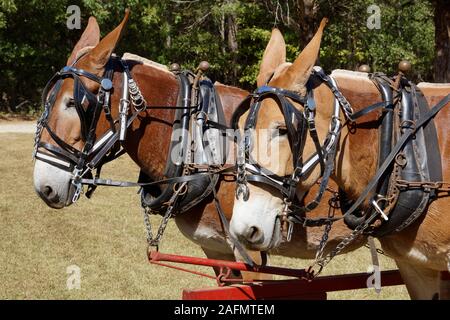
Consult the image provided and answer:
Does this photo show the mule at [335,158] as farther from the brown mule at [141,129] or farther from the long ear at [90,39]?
the long ear at [90,39]

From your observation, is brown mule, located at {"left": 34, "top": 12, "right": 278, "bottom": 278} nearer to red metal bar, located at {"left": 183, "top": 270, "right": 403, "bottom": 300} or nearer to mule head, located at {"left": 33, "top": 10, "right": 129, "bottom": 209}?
mule head, located at {"left": 33, "top": 10, "right": 129, "bottom": 209}

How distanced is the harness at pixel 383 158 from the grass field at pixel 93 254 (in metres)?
3.01

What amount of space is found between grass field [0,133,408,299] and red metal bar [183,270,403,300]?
207cm

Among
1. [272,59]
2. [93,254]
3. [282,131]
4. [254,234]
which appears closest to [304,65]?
[282,131]

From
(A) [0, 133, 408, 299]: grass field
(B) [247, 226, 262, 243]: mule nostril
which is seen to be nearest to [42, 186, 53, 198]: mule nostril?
(B) [247, 226, 262, 243]: mule nostril

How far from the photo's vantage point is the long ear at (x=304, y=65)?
2744mm

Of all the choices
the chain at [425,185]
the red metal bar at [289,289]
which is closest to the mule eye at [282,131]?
the chain at [425,185]

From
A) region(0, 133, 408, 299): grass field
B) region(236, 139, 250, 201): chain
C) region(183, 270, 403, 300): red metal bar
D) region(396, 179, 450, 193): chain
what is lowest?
region(0, 133, 408, 299): grass field

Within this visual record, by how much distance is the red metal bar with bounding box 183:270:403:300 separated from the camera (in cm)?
326

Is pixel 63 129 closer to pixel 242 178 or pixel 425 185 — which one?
pixel 242 178

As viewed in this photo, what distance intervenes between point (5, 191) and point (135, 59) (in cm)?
782

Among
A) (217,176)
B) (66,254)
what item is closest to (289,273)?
(217,176)

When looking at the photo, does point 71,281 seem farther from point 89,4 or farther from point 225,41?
point 225,41

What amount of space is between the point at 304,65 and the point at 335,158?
0.48 m
